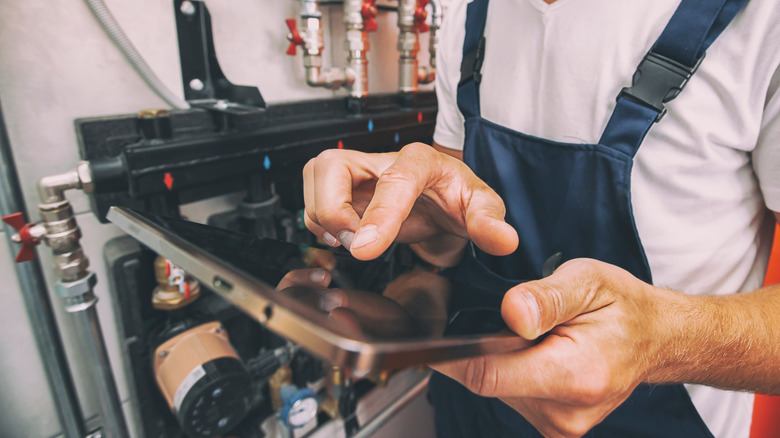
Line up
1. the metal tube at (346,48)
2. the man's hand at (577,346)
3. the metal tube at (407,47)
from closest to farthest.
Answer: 1. the man's hand at (577,346)
2. the metal tube at (346,48)
3. the metal tube at (407,47)

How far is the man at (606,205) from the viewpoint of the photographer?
13.5 inches

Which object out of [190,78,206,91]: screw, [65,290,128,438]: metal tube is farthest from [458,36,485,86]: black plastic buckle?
[65,290,128,438]: metal tube

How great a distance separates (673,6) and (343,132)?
53cm

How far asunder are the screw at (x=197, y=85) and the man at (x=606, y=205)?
11.3 inches

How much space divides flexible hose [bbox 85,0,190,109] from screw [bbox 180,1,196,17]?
97 millimetres

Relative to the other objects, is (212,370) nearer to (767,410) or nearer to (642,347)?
(642,347)

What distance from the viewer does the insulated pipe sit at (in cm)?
52

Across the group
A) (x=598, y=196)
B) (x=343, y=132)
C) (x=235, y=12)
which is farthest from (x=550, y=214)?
(x=235, y=12)

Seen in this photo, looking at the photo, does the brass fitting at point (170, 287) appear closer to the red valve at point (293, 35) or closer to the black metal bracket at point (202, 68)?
the black metal bracket at point (202, 68)

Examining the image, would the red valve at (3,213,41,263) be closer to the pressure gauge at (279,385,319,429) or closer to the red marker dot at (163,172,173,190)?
the red marker dot at (163,172,173,190)

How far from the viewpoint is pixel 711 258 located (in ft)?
1.70

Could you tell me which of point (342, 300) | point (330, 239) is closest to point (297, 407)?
point (330, 239)

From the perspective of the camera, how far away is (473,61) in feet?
2.02

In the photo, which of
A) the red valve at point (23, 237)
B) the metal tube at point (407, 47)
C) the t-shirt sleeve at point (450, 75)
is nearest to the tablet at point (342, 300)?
the red valve at point (23, 237)
